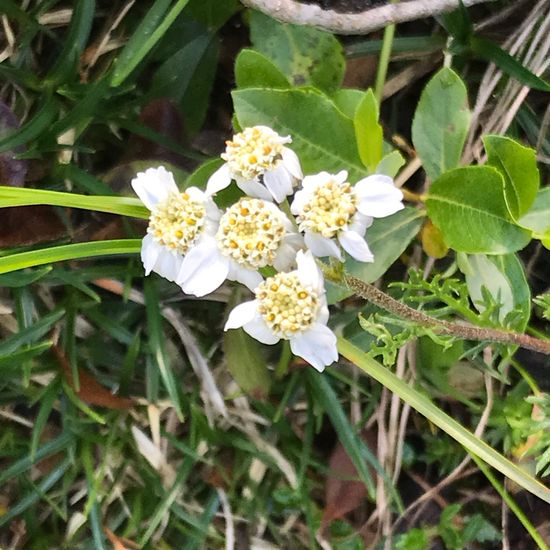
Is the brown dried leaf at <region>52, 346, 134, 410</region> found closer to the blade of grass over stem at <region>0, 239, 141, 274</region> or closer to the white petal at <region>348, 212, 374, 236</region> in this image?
the blade of grass over stem at <region>0, 239, 141, 274</region>

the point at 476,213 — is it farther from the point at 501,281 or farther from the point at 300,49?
the point at 300,49

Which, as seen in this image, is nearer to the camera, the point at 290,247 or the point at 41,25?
the point at 290,247

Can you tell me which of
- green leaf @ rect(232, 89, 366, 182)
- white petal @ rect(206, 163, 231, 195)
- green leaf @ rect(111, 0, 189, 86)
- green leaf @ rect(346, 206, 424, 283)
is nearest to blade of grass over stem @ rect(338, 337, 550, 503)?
green leaf @ rect(346, 206, 424, 283)

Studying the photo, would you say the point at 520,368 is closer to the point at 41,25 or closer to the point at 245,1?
the point at 245,1

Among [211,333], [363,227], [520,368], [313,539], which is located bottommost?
[313,539]

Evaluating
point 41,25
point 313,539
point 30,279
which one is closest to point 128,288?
point 30,279

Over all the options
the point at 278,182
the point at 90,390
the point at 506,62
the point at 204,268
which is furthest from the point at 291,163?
the point at 90,390
